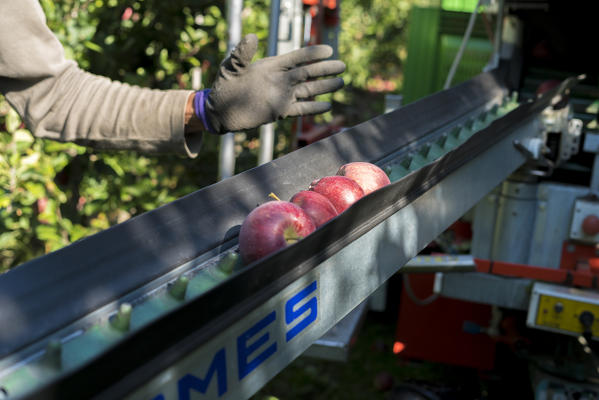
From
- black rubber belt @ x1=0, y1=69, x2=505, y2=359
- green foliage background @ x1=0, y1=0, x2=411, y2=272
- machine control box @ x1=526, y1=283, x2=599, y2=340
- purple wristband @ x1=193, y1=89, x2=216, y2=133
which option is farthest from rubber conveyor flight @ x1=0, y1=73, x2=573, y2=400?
green foliage background @ x1=0, y1=0, x2=411, y2=272

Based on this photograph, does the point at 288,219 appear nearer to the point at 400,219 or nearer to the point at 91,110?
the point at 400,219

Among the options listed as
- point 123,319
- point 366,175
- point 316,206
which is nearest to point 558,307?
point 366,175

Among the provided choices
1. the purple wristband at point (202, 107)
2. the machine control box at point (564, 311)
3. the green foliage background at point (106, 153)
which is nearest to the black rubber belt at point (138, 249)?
the purple wristband at point (202, 107)

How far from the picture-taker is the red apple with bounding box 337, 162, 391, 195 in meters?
1.79

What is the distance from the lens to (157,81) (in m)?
4.00

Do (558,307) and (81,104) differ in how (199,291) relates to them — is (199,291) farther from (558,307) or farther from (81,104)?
(558,307)

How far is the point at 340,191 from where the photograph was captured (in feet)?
5.46

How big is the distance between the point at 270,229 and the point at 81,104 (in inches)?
43.0

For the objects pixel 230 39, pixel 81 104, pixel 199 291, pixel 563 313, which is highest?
pixel 230 39

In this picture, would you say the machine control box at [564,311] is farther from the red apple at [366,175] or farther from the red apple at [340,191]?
the red apple at [340,191]

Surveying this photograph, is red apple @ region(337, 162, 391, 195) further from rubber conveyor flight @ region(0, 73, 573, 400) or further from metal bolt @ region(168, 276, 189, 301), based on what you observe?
metal bolt @ region(168, 276, 189, 301)

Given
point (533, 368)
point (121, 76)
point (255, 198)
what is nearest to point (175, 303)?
point (255, 198)

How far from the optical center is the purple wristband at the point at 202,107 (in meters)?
2.17

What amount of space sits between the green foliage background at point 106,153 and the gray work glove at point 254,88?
1319mm
